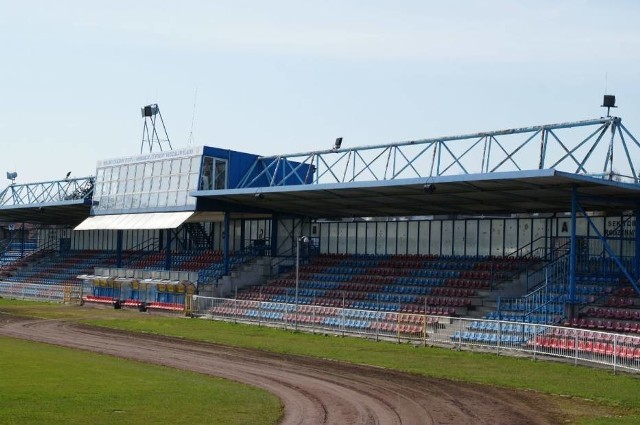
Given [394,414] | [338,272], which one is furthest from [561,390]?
[338,272]

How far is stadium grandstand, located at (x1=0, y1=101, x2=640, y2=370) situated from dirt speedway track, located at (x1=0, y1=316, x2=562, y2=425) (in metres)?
7.06

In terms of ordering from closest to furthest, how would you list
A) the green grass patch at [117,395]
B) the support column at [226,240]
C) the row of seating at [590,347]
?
the green grass patch at [117,395] → the row of seating at [590,347] → the support column at [226,240]

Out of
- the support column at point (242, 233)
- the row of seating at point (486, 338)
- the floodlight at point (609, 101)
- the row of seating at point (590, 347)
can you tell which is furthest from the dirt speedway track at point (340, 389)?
the support column at point (242, 233)

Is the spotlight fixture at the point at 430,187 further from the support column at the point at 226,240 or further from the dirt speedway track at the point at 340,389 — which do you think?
the support column at the point at 226,240

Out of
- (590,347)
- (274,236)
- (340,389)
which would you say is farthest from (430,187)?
(274,236)

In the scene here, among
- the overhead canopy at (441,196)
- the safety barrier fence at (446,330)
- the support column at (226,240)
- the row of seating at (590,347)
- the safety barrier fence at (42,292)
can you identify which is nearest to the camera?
the row of seating at (590,347)

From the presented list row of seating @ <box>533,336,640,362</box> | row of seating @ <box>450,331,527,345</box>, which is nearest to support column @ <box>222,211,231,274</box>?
row of seating @ <box>450,331,527,345</box>

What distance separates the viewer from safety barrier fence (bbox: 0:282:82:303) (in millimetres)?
58594

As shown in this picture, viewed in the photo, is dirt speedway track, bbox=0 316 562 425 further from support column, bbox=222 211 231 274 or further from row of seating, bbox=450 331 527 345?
support column, bbox=222 211 231 274

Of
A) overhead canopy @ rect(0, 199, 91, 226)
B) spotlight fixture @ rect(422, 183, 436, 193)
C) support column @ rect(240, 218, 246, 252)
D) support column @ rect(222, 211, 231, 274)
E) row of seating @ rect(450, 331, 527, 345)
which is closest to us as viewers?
row of seating @ rect(450, 331, 527, 345)

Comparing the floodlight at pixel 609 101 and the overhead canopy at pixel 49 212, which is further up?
the floodlight at pixel 609 101

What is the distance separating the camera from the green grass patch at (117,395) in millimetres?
17703

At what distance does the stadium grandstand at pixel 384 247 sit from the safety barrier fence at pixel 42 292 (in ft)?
0.44

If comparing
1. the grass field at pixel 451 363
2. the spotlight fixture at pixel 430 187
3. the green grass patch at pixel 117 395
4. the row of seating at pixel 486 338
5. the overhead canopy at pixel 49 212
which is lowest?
the green grass patch at pixel 117 395
